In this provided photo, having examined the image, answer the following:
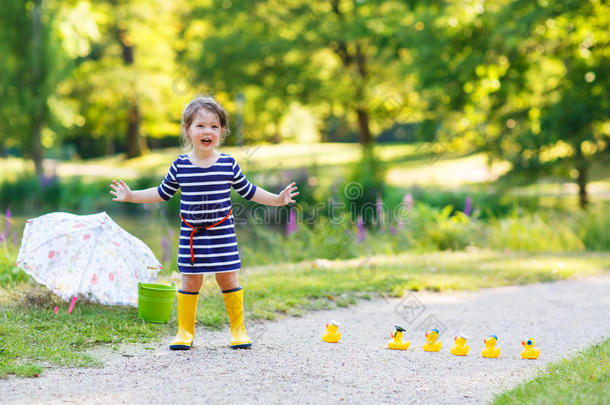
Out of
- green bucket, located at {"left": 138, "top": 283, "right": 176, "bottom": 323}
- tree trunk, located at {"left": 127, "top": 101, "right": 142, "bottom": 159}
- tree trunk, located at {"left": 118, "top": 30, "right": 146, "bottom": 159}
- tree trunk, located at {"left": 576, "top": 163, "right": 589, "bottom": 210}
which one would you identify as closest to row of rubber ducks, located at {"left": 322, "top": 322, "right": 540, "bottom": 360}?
green bucket, located at {"left": 138, "top": 283, "right": 176, "bottom": 323}

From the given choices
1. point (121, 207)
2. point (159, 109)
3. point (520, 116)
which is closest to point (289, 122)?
point (159, 109)

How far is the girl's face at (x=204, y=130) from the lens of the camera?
440cm

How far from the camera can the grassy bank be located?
431 centimetres

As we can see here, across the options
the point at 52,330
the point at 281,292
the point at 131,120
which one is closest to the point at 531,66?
the point at 281,292

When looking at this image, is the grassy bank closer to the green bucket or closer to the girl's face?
the green bucket

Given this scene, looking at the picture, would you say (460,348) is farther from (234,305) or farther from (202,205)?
(202,205)

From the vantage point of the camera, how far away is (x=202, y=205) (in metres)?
4.38

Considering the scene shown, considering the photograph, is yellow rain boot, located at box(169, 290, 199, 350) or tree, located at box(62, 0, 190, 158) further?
tree, located at box(62, 0, 190, 158)

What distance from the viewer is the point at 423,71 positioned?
536 inches

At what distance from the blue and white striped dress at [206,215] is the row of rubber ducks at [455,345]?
0.94 meters

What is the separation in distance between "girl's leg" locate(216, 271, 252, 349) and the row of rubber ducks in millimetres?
645

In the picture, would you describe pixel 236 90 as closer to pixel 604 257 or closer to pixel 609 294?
pixel 604 257

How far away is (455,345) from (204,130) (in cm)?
231

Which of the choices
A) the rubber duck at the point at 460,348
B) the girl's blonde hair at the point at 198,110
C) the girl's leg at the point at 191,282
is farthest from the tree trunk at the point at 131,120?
the rubber duck at the point at 460,348
